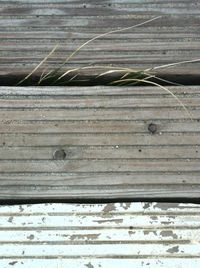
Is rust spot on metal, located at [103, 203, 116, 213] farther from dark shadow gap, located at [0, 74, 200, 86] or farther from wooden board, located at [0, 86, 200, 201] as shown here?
dark shadow gap, located at [0, 74, 200, 86]

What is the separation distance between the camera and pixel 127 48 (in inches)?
77.0

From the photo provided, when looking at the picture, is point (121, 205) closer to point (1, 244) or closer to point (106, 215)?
point (106, 215)

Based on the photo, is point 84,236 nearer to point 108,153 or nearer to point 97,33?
point 108,153

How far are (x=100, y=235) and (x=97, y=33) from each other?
61cm

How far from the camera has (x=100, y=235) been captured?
186cm

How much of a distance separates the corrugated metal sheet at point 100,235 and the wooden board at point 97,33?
41cm

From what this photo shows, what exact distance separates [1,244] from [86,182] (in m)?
0.30

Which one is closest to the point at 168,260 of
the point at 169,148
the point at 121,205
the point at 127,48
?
the point at 121,205

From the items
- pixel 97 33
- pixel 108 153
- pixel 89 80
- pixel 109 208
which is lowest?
pixel 109 208

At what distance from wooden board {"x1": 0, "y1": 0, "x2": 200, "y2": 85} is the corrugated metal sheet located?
0.41m

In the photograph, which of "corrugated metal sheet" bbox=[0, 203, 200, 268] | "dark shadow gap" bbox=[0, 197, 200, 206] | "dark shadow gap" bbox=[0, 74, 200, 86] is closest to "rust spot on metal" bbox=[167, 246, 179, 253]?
"corrugated metal sheet" bbox=[0, 203, 200, 268]

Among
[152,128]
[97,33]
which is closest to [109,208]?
[152,128]

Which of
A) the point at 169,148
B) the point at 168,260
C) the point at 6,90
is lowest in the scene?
the point at 168,260

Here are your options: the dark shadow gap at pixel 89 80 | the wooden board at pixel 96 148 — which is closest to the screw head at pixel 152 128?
the wooden board at pixel 96 148
